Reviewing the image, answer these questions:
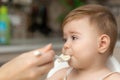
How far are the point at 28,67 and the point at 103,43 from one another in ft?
0.97

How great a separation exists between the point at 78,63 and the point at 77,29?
117mm

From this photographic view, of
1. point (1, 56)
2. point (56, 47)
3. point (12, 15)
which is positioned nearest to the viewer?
point (1, 56)

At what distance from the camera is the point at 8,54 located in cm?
213

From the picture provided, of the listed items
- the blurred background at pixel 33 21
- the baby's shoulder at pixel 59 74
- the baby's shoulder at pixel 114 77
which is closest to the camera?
the baby's shoulder at pixel 114 77

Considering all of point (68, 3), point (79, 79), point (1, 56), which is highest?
point (68, 3)

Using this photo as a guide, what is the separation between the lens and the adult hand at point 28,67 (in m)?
0.95

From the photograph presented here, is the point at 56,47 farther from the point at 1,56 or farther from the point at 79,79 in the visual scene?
the point at 79,79

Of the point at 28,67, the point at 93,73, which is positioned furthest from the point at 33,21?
the point at 28,67

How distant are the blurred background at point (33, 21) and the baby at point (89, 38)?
1103mm

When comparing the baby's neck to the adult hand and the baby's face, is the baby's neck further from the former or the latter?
the adult hand

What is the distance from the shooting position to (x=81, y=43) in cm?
109

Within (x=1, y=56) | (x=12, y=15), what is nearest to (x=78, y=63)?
(x=1, y=56)

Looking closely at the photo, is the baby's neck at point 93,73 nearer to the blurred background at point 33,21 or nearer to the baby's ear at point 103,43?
the baby's ear at point 103,43

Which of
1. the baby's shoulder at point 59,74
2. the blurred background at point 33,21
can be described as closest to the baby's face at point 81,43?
the baby's shoulder at point 59,74
